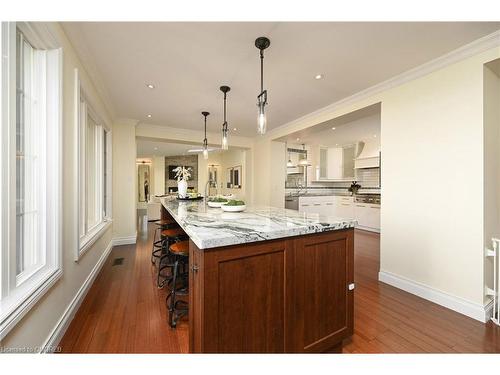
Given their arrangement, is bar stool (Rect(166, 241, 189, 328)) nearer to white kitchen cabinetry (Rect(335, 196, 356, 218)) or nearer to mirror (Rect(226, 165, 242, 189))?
white kitchen cabinetry (Rect(335, 196, 356, 218))

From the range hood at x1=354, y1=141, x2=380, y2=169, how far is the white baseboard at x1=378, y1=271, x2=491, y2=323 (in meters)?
3.58

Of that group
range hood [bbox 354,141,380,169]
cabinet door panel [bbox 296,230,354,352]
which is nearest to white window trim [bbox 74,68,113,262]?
cabinet door panel [bbox 296,230,354,352]

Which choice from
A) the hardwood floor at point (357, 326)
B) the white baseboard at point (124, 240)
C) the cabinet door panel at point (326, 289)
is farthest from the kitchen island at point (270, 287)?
the white baseboard at point (124, 240)

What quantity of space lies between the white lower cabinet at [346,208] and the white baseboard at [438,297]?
107 inches

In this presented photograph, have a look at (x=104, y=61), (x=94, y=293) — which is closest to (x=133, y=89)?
(x=104, y=61)

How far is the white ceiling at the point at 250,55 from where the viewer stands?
174 centimetres

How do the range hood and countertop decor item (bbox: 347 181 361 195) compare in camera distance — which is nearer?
the range hood

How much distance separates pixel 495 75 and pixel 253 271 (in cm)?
286

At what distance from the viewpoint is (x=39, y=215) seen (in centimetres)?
148

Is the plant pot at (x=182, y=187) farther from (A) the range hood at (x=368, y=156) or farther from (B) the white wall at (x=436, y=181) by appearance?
(A) the range hood at (x=368, y=156)

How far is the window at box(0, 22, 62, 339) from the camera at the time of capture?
3.47ft

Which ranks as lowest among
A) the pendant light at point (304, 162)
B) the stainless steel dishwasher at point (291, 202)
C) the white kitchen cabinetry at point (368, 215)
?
the white kitchen cabinetry at point (368, 215)

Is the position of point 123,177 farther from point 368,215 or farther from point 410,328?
point 368,215

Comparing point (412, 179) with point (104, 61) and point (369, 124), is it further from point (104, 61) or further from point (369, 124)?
point (104, 61)
